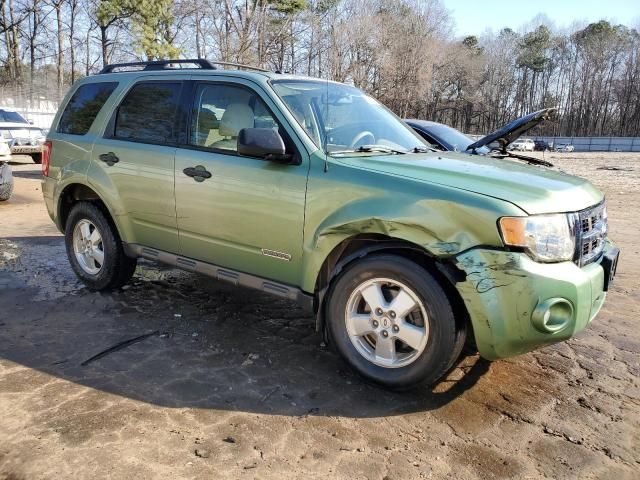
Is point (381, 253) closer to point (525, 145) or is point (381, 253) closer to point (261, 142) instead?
point (261, 142)

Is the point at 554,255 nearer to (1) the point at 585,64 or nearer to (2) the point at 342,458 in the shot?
(2) the point at 342,458

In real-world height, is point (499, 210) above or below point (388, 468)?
above

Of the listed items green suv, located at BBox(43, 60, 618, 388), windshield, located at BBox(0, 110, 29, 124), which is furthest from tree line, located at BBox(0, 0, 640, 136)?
green suv, located at BBox(43, 60, 618, 388)

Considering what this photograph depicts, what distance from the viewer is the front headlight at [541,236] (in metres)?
2.74

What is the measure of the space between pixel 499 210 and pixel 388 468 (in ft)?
4.64

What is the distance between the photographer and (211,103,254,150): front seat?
12.4 feet

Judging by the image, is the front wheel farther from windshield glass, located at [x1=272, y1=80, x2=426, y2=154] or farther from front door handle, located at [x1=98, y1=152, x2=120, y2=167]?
front door handle, located at [x1=98, y1=152, x2=120, y2=167]

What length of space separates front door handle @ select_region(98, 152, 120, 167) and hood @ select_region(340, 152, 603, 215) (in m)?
2.14

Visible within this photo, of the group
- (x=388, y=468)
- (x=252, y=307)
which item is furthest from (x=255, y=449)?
(x=252, y=307)

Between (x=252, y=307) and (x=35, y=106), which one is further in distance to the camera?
(x=35, y=106)

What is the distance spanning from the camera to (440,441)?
2770 mm

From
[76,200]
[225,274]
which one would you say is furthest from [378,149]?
[76,200]

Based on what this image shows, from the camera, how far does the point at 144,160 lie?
13.8ft

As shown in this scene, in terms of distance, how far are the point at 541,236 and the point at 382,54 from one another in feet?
109
